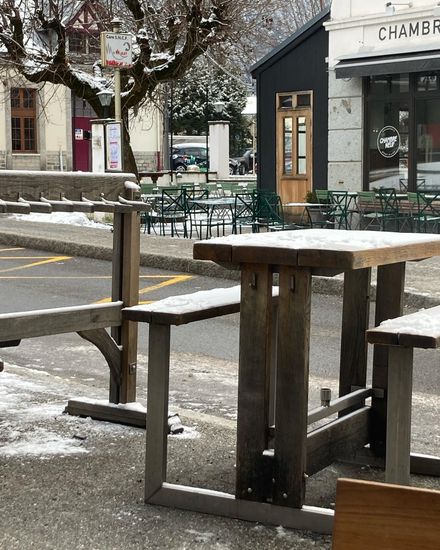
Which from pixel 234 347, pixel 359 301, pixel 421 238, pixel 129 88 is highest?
pixel 129 88

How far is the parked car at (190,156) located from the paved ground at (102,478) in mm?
47988

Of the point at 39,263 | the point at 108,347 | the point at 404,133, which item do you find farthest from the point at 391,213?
the point at 108,347

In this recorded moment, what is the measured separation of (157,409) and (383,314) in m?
1.26

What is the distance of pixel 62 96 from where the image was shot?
5359cm

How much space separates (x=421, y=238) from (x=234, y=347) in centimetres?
440

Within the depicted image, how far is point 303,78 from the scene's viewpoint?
20219mm

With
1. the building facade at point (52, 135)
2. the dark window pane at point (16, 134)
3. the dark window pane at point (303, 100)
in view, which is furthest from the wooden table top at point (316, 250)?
the dark window pane at point (16, 134)

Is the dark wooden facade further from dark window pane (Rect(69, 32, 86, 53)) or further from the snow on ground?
dark window pane (Rect(69, 32, 86, 53))

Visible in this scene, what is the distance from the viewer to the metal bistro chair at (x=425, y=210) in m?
15.8

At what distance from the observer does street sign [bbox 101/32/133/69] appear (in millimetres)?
17219

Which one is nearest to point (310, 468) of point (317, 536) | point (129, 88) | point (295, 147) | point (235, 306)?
point (317, 536)

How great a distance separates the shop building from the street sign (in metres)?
3.92

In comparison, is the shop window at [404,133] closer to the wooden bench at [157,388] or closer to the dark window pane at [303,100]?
the dark window pane at [303,100]

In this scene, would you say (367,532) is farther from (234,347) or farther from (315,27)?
(315,27)
